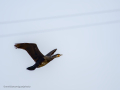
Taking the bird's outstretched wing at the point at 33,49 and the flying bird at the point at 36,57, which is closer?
the bird's outstretched wing at the point at 33,49

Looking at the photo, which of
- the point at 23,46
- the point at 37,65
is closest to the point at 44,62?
the point at 37,65

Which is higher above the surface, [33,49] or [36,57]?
[33,49]

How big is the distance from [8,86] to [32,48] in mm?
5553

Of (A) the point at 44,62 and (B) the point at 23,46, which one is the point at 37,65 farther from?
(B) the point at 23,46

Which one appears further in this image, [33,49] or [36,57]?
[36,57]

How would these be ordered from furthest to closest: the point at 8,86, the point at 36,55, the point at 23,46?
the point at 8,86 < the point at 36,55 < the point at 23,46

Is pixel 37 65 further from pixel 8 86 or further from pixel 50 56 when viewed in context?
pixel 8 86

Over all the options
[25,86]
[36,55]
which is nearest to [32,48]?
[36,55]

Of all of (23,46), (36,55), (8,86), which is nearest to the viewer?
(23,46)

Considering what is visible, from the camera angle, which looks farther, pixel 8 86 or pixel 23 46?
pixel 8 86

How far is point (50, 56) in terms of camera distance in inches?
613

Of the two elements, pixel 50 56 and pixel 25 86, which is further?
pixel 25 86

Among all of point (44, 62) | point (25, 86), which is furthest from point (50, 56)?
point (25, 86)

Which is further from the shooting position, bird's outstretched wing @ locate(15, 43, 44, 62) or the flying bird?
the flying bird
